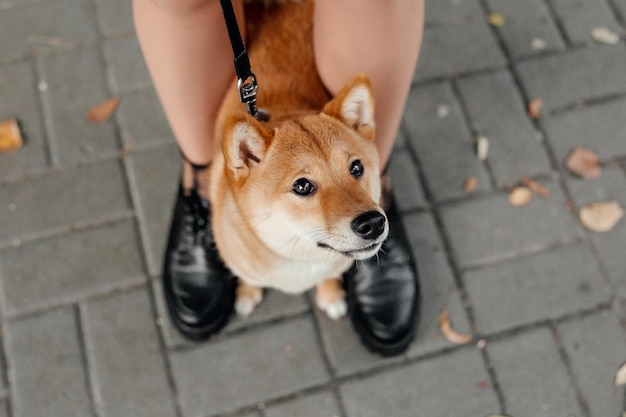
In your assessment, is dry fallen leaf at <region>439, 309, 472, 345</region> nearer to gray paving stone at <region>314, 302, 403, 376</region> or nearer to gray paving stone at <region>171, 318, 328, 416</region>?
gray paving stone at <region>314, 302, 403, 376</region>

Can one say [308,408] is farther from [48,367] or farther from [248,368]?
[48,367]

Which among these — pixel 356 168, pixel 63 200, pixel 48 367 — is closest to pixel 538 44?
pixel 356 168

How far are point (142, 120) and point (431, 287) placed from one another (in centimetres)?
143

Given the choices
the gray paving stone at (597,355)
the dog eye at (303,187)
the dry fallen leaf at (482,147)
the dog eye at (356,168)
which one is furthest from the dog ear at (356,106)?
the gray paving stone at (597,355)


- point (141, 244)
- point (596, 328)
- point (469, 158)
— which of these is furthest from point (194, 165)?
point (596, 328)

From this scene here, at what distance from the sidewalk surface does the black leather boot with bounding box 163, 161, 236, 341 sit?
0.09 meters

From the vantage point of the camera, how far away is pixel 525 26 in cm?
273

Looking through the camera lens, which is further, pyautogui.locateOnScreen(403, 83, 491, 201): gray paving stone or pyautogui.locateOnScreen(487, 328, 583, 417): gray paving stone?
pyautogui.locateOnScreen(403, 83, 491, 201): gray paving stone

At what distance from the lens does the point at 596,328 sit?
7.28 ft

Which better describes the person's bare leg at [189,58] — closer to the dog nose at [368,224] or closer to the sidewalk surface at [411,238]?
the sidewalk surface at [411,238]

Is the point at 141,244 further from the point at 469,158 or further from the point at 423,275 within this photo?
the point at 469,158

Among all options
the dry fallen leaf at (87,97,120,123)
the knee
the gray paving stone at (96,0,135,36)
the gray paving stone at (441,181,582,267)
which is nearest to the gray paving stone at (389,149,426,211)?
the gray paving stone at (441,181,582,267)

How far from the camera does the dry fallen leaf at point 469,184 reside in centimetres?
244

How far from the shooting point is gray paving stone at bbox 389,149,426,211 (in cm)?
241
